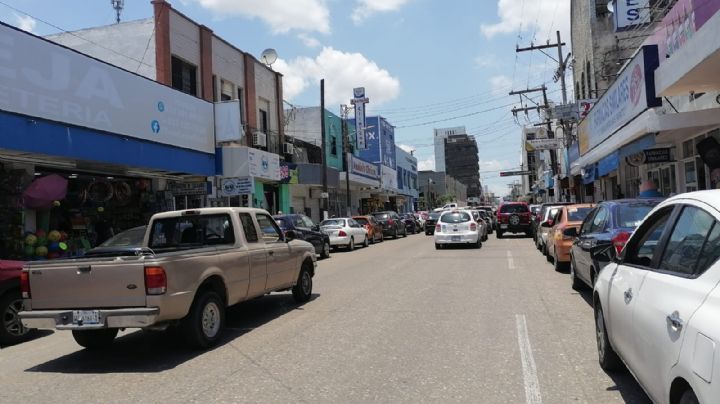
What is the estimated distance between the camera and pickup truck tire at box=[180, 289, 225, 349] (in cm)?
673

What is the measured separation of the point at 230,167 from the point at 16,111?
940 centimetres

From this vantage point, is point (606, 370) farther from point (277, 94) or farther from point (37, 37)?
point (277, 94)

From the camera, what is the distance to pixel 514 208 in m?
28.9

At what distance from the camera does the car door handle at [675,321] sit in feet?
9.77

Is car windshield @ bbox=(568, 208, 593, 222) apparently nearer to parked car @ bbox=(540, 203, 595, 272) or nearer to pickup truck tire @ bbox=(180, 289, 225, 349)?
parked car @ bbox=(540, 203, 595, 272)

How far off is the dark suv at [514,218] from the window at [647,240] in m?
24.5

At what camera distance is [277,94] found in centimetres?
3103

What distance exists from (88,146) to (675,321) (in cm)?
1427

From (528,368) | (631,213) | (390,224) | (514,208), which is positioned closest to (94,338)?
(528,368)

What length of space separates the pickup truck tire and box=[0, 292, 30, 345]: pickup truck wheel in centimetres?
285

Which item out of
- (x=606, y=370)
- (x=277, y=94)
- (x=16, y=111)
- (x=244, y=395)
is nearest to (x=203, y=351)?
(x=244, y=395)

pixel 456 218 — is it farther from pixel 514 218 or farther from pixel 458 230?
pixel 514 218

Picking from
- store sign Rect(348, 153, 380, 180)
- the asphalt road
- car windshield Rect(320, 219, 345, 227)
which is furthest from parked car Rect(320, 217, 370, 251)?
store sign Rect(348, 153, 380, 180)

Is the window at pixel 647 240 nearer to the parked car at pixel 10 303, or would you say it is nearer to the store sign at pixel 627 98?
the parked car at pixel 10 303
